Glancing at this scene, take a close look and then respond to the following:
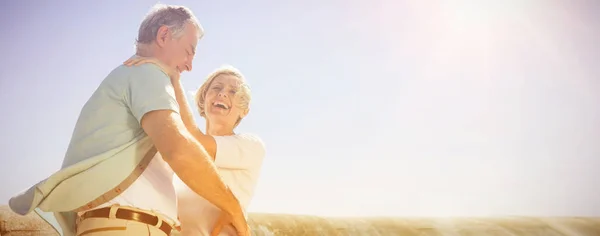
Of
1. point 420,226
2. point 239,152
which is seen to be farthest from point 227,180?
point 420,226

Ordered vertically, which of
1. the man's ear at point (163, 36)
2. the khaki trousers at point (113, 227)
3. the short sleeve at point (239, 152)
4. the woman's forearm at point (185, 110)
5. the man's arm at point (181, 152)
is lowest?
the khaki trousers at point (113, 227)

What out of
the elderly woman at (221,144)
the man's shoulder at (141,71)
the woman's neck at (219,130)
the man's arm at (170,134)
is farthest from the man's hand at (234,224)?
the woman's neck at (219,130)

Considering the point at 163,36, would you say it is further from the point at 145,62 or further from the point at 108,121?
the point at 108,121

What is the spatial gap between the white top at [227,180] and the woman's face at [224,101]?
0.38 metres

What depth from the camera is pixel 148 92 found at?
1980 mm

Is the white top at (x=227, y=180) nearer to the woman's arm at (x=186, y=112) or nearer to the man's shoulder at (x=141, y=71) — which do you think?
the woman's arm at (x=186, y=112)

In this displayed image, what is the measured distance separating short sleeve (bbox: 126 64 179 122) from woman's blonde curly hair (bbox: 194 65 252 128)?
1.41m

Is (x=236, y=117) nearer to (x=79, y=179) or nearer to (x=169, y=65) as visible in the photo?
(x=169, y=65)

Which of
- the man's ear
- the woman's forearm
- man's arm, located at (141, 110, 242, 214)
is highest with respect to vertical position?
the man's ear

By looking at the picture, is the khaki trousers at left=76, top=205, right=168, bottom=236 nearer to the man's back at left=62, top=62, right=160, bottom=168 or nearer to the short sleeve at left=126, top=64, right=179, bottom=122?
the man's back at left=62, top=62, right=160, bottom=168

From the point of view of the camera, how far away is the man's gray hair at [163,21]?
7.63 feet

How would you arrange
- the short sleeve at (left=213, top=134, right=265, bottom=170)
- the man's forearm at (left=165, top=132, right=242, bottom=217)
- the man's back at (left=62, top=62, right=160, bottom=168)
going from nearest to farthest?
1. the man's forearm at (left=165, top=132, right=242, bottom=217)
2. the man's back at (left=62, top=62, right=160, bottom=168)
3. the short sleeve at (left=213, top=134, right=265, bottom=170)

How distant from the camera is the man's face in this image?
91.5 inches

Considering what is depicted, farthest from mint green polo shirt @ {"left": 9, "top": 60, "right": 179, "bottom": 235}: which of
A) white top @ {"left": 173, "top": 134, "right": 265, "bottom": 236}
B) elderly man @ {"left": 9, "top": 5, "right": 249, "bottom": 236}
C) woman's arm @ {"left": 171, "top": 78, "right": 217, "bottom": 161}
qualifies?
white top @ {"left": 173, "top": 134, "right": 265, "bottom": 236}
